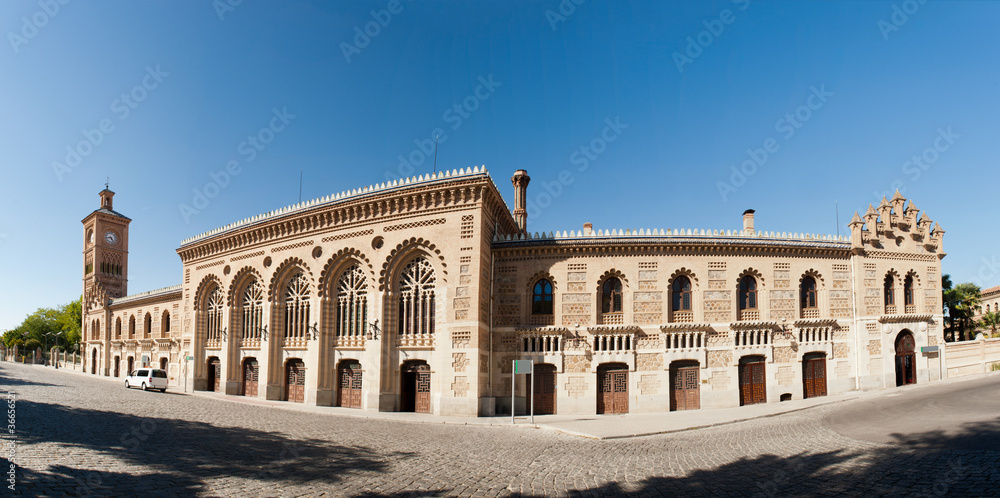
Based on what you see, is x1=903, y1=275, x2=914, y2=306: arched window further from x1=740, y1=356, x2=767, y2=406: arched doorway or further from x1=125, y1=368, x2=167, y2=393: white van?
x1=125, y1=368, x2=167, y2=393: white van

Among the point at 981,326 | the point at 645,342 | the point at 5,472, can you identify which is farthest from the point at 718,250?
the point at 981,326

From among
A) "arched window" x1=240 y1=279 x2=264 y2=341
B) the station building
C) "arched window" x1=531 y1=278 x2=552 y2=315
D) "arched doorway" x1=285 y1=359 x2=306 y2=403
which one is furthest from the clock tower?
"arched window" x1=531 y1=278 x2=552 y2=315

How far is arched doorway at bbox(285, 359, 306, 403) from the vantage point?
2941cm

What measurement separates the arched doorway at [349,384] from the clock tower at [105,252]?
47.5 m

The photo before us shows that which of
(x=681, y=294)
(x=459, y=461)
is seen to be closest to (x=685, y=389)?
(x=681, y=294)

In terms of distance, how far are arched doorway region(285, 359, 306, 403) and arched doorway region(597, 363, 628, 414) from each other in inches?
666

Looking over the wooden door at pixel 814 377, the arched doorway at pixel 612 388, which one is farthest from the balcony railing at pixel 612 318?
the wooden door at pixel 814 377

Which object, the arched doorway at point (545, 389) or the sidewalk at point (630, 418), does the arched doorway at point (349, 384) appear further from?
the arched doorway at point (545, 389)

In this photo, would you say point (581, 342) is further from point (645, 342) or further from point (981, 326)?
point (981, 326)

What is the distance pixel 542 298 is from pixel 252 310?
19.5m

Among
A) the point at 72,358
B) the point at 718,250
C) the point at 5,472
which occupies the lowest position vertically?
the point at 72,358

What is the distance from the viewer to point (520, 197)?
34344mm

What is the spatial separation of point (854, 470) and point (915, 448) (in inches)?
119

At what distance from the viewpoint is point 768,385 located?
84.0ft
